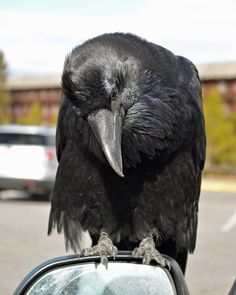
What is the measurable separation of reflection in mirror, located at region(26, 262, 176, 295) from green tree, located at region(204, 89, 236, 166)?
89.2ft

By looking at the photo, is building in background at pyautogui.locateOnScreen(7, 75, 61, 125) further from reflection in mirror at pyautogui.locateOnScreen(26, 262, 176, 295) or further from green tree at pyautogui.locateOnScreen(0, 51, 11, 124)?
reflection in mirror at pyautogui.locateOnScreen(26, 262, 176, 295)

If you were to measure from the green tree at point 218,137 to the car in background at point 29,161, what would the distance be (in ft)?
55.2

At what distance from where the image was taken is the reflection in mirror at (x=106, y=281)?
2.86 meters

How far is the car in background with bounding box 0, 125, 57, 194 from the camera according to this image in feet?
45.7

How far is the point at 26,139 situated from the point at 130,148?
35.8 ft

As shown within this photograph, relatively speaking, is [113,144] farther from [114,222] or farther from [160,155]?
[114,222]

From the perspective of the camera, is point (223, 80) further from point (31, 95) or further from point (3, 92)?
point (31, 95)

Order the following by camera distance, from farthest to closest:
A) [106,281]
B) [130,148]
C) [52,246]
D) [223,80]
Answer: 1. [223,80]
2. [52,246]
3. [130,148]
4. [106,281]

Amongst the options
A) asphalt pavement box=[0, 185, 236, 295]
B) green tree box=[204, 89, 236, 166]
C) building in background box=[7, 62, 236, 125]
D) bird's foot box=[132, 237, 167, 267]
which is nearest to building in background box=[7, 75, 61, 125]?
building in background box=[7, 62, 236, 125]

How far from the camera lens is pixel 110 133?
3113mm

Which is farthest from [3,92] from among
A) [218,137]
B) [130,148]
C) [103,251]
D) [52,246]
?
[103,251]

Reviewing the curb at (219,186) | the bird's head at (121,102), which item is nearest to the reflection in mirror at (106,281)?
the bird's head at (121,102)

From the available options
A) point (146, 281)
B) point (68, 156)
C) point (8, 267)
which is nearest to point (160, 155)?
point (68, 156)

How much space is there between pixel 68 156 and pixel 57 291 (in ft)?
4.85
